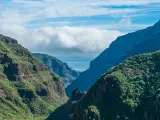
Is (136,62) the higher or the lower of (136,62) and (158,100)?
the higher

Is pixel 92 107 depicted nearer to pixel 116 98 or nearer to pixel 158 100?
pixel 116 98

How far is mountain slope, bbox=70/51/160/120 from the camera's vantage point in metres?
150

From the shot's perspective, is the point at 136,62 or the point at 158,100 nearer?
the point at 158,100

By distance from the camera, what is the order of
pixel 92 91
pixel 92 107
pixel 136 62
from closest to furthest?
pixel 92 107, pixel 92 91, pixel 136 62

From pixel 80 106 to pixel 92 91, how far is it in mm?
7282

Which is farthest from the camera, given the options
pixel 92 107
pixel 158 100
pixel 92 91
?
pixel 92 91

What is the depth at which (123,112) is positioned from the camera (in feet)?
499

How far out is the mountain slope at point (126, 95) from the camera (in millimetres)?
150375

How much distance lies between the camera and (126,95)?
6211 inches

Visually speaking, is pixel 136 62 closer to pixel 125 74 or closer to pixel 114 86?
pixel 125 74

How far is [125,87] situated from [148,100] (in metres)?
10.4

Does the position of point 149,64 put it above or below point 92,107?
above

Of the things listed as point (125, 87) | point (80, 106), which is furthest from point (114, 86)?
point (80, 106)

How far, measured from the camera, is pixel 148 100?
153 meters
